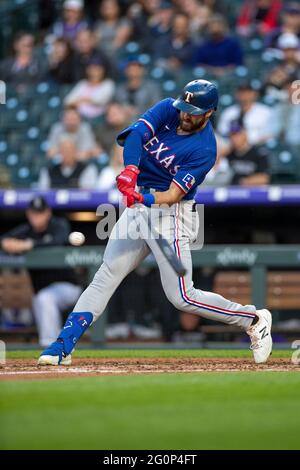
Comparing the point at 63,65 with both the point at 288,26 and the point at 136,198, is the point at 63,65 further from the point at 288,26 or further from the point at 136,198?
the point at 136,198

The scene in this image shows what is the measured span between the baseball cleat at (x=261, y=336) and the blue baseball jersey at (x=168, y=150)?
0.98m

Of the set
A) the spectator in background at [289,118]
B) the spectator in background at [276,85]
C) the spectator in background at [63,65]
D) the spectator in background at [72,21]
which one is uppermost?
the spectator in background at [72,21]

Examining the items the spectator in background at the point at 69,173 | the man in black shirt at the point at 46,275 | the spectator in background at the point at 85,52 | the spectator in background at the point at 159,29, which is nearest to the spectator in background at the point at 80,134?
the spectator in background at the point at 69,173

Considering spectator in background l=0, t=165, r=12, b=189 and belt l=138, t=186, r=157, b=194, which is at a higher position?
spectator in background l=0, t=165, r=12, b=189

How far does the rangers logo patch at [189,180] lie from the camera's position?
6.56 meters

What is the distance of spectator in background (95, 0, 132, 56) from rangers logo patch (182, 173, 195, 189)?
24.0 ft

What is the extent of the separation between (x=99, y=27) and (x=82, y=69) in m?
1.02

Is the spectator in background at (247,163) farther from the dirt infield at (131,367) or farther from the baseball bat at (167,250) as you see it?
the baseball bat at (167,250)

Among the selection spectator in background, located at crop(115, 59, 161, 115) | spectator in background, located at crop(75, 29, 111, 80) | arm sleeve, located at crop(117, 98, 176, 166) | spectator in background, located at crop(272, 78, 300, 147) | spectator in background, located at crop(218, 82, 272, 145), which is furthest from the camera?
spectator in background, located at crop(75, 29, 111, 80)

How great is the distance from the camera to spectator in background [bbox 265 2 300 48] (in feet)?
40.6

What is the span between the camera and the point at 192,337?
9.71 meters

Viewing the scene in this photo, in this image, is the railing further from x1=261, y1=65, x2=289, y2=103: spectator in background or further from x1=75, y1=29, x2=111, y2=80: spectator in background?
x1=75, y1=29, x2=111, y2=80: spectator in background

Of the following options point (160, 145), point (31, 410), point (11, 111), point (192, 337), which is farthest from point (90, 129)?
point (31, 410)

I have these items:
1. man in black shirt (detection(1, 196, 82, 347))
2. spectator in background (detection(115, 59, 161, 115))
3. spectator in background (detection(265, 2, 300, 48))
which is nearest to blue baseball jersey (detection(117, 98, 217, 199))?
man in black shirt (detection(1, 196, 82, 347))
